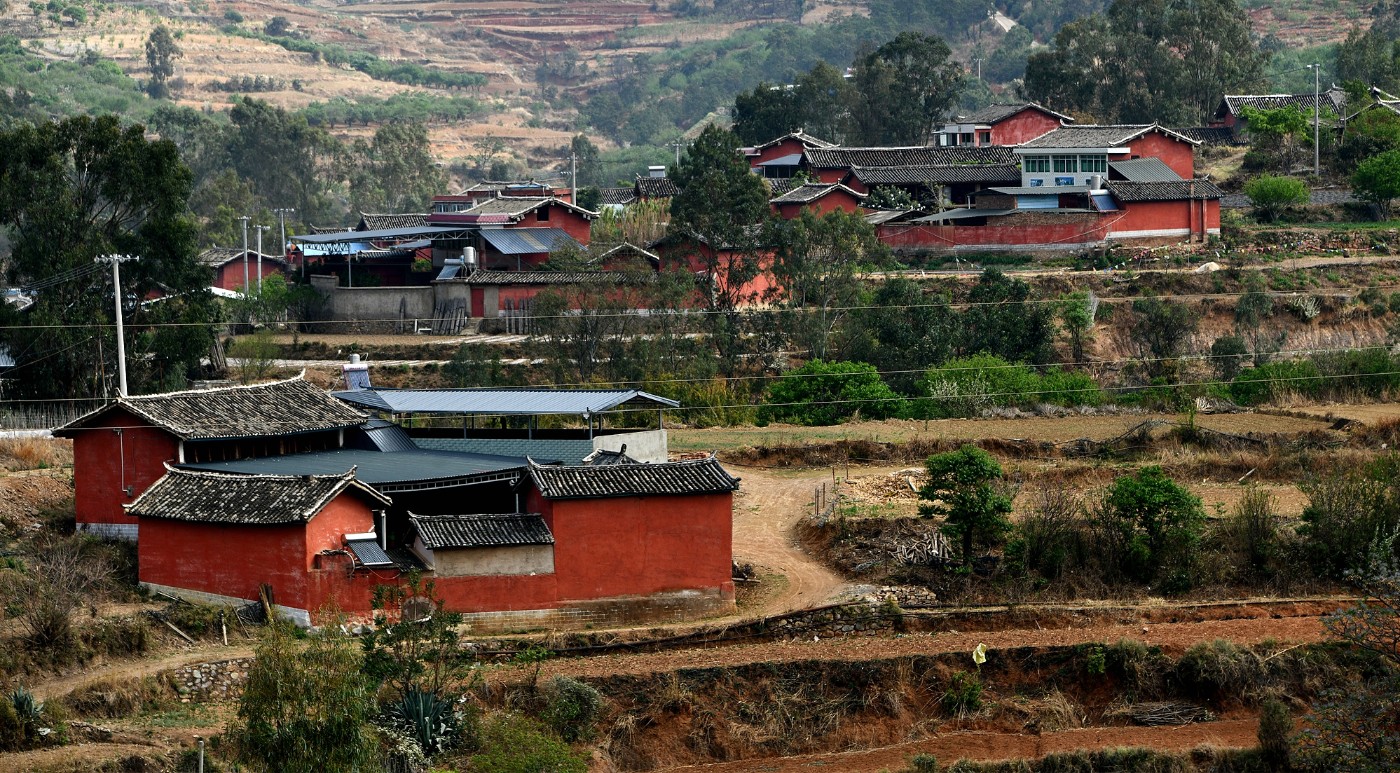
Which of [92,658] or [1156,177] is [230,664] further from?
[1156,177]

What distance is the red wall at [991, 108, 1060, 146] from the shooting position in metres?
66.2

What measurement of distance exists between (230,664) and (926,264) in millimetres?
33538

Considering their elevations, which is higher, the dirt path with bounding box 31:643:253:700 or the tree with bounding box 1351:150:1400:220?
the tree with bounding box 1351:150:1400:220

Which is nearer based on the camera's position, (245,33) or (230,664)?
(230,664)

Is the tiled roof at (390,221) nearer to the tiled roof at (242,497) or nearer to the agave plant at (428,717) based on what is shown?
the tiled roof at (242,497)

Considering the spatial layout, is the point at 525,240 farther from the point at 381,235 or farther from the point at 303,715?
the point at 303,715

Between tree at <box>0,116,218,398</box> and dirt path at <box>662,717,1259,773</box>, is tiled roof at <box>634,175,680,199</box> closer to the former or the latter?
tree at <box>0,116,218,398</box>

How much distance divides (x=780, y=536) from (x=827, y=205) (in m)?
26.8

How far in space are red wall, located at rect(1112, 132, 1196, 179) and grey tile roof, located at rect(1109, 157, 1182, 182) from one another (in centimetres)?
54

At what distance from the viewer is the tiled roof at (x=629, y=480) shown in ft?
91.2

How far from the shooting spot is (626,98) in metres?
133

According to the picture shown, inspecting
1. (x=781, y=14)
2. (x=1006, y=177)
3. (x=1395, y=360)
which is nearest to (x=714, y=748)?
(x=1395, y=360)

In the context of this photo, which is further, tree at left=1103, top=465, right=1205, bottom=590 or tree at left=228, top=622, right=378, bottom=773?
tree at left=1103, top=465, right=1205, bottom=590

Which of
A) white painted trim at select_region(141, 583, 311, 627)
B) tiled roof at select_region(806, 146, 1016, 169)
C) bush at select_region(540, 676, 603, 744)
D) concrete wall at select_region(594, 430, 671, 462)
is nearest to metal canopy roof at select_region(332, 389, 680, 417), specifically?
concrete wall at select_region(594, 430, 671, 462)
